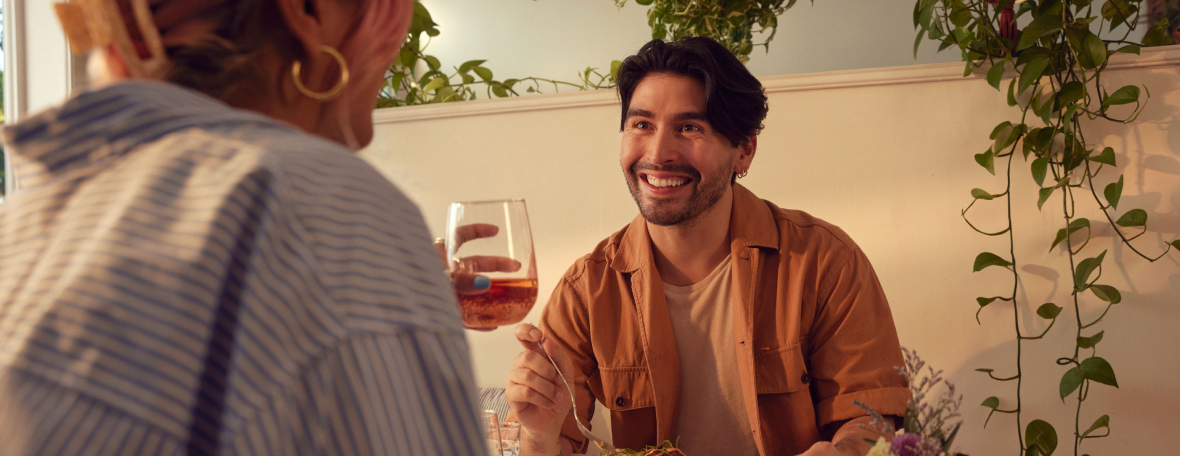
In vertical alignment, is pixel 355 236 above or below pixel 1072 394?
above

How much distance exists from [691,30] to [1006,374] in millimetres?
1199

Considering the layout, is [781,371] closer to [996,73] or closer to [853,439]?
[853,439]

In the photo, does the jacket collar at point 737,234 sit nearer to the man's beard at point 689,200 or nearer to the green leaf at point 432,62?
the man's beard at point 689,200

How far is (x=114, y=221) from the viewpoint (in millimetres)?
304

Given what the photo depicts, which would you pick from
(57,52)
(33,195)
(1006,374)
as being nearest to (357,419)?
(33,195)

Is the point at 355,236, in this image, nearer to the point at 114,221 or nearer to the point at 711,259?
the point at 114,221

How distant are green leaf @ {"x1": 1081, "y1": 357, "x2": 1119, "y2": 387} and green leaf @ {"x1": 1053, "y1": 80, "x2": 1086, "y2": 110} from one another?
543 mm

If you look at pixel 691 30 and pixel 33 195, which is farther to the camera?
pixel 691 30

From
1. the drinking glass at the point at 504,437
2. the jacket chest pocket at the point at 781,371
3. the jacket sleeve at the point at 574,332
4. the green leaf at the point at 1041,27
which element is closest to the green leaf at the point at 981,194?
the green leaf at the point at 1041,27

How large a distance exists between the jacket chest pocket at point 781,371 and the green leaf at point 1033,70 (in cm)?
81

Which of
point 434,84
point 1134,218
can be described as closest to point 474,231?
point 1134,218

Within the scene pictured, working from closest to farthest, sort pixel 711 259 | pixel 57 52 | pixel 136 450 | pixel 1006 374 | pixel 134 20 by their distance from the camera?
pixel 136 450 < pixel 134 20 < pixel 711 259 < pixel 1006 374 < pixel 57 52

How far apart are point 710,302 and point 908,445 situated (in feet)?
2.42

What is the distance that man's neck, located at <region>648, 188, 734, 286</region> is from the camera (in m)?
1.65
